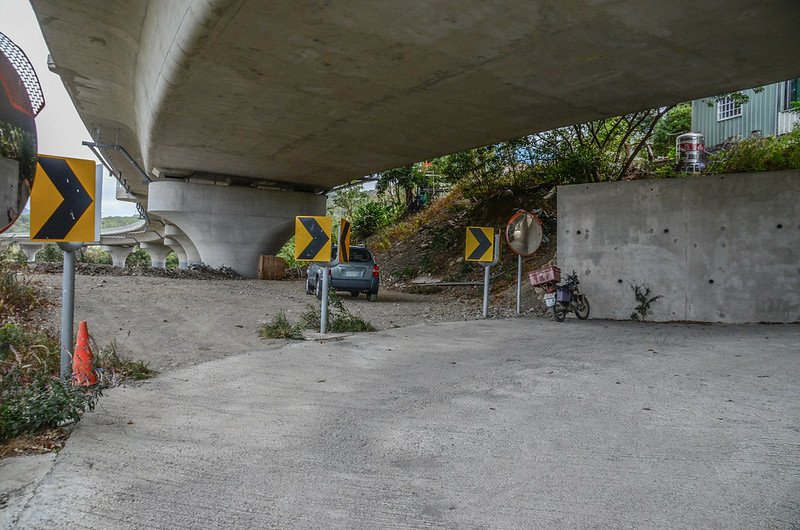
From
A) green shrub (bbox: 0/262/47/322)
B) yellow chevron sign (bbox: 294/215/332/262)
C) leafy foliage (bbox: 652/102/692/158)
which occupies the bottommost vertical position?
green shrub (bbox: 0/262/47/322)

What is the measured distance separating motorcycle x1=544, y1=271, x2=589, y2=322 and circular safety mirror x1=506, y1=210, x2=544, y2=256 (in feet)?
3.51

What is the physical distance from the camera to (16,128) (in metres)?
1.80

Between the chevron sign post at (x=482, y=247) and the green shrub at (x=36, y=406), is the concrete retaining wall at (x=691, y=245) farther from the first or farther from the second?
the green shrub at (x=36, y=406)

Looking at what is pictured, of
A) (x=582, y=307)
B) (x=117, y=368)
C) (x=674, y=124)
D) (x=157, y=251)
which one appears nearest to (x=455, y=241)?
(x=582, y=307)

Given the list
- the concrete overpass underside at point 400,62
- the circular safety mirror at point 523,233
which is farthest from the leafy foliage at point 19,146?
the circular safety mirror at point 523,233

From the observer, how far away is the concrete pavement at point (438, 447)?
112 inches

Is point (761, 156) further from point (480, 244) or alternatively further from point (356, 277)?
point (356, 277)

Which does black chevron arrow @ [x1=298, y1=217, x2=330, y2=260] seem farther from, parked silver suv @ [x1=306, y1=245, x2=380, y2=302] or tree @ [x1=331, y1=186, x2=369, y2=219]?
tree @ [x1=331, y1=186, x2=369, y2=219]

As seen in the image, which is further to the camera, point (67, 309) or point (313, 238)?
point (313, 238)

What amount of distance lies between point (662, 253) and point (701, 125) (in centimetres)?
1709

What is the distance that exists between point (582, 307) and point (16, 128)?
1104 cm

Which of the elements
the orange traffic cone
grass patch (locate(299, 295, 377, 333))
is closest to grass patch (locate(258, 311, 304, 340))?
grass patch (locate(299, 295, 377, 333))

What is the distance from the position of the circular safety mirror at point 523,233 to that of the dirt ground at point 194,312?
1559 mm

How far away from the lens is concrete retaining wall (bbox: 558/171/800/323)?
9953 mm
